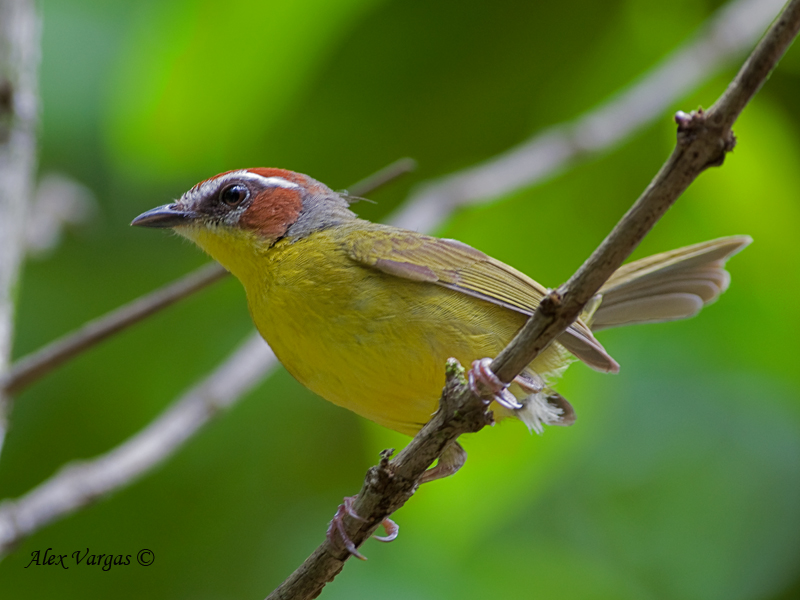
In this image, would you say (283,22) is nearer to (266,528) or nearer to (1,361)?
(1,361)

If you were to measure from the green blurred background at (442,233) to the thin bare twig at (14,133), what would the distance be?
929 mm

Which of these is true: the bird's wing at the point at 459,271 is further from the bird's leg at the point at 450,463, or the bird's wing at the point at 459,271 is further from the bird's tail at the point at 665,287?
the bird's leg at the point at 450,463

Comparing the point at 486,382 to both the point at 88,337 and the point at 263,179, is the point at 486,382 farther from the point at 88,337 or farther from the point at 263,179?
the point at 263,179

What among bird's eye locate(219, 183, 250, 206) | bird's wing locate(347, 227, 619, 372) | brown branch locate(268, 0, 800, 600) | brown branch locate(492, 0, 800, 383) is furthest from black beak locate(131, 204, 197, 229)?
brown branch locate(492, 0, 800, 383)

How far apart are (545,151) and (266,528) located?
2559mm

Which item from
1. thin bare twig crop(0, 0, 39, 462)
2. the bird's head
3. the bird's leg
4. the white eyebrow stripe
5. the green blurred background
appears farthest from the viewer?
the green blurred background

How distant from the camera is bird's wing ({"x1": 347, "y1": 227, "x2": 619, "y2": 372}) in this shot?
2.88m

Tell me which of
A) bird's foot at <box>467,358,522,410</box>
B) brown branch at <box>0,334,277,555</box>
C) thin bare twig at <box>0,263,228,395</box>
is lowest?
brown branch at <box>0,334,277,555</box>

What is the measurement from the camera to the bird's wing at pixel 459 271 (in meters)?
2.88

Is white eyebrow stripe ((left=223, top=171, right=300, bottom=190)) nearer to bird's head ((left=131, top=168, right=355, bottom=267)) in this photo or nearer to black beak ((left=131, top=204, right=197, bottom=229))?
bird's head ((left=131, top=168, right=355, bottom=267))

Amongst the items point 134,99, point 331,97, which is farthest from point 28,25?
point 331,97
